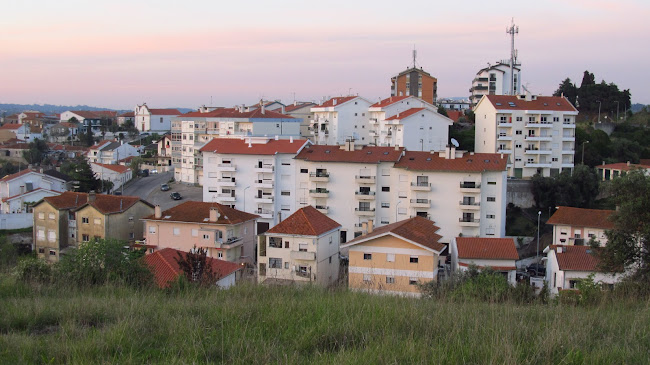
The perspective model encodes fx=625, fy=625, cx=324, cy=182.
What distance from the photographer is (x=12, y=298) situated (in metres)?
5.87

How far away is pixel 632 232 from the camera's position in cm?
1013

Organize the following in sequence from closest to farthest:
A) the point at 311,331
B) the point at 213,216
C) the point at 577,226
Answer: the point at 311,331 < the point at 213,216 < the point at 577,226

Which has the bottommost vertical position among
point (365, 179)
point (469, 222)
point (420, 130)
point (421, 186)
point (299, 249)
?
point (299, 249)

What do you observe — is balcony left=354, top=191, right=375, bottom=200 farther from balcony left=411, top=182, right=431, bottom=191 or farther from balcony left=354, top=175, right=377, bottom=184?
balcony left=411, top=182, right=431, bottom=191

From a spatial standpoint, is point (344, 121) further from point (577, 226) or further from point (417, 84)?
point (577, 226)

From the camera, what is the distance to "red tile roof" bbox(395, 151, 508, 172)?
2536 cm

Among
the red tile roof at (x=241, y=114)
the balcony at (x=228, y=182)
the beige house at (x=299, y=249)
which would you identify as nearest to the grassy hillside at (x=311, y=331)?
the beige house at (x=299, y=249)

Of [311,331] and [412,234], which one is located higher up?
[311,331]

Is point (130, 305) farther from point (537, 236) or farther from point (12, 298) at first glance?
point (537, 236)

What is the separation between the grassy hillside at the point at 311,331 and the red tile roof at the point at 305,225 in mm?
14064

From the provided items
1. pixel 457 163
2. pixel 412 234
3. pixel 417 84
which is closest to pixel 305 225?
pixel 412 234

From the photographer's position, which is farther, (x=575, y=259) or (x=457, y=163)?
(x=457, y=163)

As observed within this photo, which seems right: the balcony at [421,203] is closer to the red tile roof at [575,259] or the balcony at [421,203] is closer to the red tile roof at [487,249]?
the red tile roof at [487,249]

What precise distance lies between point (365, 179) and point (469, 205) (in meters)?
4.52
